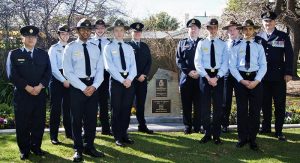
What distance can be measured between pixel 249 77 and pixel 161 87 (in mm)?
2848

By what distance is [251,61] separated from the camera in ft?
23.3

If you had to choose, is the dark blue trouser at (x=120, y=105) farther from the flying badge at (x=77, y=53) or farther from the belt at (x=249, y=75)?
the belt at (x=249, y=75)

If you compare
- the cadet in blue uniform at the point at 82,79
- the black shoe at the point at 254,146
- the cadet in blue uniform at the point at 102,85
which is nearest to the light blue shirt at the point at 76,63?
the cadet in blue uniform at the point at 82,79

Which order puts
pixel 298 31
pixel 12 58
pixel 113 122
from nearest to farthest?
pixel 12 58
pixel 113 122
pixel 298 31

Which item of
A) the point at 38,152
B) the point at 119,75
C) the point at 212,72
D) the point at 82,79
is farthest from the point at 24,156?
the point at 212,72

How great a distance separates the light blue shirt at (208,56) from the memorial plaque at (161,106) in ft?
7.52

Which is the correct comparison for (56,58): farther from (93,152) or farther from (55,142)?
(93,152)

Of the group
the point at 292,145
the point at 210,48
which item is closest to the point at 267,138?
the point at 292,145

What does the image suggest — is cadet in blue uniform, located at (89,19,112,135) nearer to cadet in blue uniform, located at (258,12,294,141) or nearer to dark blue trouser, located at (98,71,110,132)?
dark blue trouser, located at (98,71,110,132)

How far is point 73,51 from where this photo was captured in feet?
21.0

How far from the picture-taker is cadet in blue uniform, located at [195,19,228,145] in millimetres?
7387

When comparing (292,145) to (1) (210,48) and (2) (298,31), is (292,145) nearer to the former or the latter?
(1) (210,48)

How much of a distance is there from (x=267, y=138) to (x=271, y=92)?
34.2 inches

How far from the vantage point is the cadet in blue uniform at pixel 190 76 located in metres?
8.03
